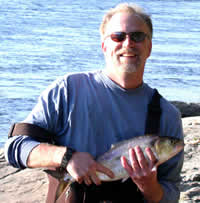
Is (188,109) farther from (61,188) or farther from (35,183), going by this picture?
(61,188)

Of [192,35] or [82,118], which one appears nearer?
[82,118]

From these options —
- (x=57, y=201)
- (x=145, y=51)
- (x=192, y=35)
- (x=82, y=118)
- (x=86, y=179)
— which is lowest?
(x=192, y=35)

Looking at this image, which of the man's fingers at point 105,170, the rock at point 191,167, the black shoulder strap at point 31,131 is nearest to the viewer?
the man's fingers at point 105,170

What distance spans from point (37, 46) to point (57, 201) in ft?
43.1

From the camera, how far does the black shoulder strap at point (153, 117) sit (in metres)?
3.80

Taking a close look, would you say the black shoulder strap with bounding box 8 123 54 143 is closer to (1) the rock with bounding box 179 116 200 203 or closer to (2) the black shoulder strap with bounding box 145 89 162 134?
(2) the black shoulder strap with bounding box 145 89 162 134

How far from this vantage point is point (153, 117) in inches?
152

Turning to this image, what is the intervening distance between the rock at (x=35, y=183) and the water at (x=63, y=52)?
249 centimetres

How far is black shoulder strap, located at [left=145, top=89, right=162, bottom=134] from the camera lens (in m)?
3.80

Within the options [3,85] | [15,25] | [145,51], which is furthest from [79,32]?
[145,51]

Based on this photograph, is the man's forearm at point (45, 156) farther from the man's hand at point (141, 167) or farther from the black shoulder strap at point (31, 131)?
the man's hand at point (141, 167)

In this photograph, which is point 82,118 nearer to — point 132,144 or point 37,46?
point 132,144

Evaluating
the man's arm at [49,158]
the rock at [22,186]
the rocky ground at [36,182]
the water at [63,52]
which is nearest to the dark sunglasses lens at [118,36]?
the man's arm at [49,158]

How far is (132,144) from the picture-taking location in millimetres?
3400
